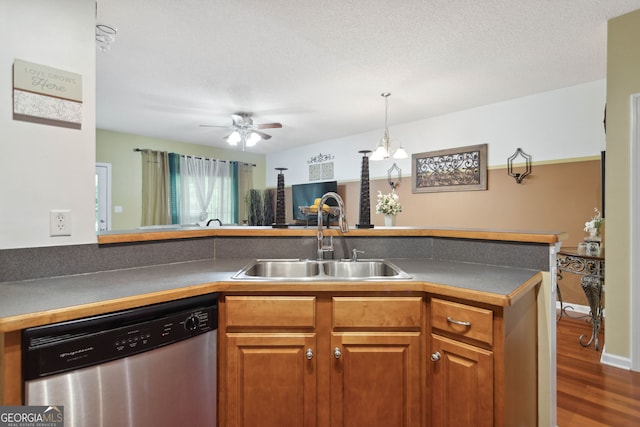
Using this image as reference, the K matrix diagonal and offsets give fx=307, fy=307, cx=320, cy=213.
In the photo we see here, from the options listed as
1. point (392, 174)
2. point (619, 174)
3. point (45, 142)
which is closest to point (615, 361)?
point (619, 174)

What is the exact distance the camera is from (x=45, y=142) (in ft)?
4.40

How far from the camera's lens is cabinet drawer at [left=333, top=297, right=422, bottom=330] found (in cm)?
130

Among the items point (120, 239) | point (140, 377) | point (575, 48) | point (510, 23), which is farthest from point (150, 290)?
point (575, 48)

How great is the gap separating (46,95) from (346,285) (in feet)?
5.03

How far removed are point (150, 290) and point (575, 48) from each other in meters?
3.54

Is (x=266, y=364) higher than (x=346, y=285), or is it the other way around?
(x=346, y=285)

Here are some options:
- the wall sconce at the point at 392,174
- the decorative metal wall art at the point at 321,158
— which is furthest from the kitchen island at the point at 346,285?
the decorative metal wall art at the point at 321,158

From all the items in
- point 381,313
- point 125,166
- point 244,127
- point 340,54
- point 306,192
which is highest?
point 340,54

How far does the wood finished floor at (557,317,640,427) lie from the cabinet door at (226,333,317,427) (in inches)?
56.4

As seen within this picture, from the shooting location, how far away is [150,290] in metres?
1.16

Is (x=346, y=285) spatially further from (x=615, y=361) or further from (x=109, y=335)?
(x=615, y=361)

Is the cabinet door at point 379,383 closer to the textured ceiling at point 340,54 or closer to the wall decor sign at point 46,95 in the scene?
the wall decor sign at point 46,95

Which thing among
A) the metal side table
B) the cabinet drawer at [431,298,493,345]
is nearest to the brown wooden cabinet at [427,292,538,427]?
the cabinet drawer at [431,298,493,345]

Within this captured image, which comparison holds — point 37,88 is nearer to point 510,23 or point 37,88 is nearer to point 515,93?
point 510,23
